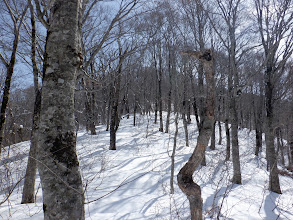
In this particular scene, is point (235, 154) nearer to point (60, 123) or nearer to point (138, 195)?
point (138, 195)

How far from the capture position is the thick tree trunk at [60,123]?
1533 millimetres

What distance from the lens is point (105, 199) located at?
438cm

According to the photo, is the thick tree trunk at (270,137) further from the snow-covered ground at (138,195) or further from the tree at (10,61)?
the tree at (10,61)

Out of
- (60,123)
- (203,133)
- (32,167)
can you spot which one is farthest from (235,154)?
(60,123)

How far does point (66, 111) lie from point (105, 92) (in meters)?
17.9

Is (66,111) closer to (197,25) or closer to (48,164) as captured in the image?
(48,164)

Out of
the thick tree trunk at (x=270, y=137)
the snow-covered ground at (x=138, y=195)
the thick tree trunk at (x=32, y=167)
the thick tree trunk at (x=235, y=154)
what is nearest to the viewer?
the snow-covered ground at (x=138, y=195)

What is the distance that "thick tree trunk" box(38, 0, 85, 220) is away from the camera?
153 centimetres

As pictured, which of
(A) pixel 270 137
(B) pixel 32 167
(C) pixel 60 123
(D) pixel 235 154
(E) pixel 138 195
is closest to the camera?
(C) pixel 60 123

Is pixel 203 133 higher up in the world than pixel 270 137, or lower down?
higher up

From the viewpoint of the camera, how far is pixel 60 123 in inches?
63.6

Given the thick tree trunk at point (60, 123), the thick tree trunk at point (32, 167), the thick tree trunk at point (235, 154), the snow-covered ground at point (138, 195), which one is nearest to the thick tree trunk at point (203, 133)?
the snow-covered ground at point (138, 195)

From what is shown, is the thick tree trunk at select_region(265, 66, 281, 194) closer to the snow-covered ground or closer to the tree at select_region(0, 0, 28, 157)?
the snow-covered ground

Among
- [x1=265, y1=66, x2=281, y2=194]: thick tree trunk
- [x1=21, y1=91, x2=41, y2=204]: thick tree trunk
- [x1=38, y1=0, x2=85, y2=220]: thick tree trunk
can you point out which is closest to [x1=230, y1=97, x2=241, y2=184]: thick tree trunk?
[x1=265, y1=66, x2=281, y2=194]: thick tree trunk
